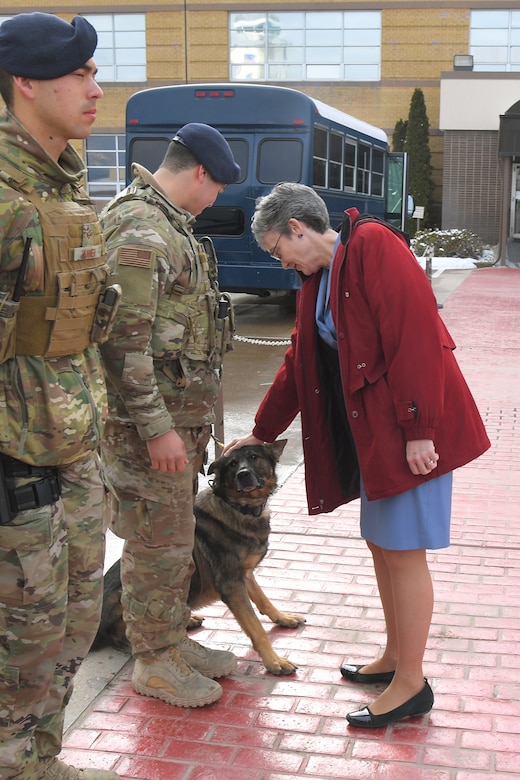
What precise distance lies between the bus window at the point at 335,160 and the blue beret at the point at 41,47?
41.6 ft

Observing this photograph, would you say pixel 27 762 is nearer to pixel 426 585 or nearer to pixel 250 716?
pixel 250 716

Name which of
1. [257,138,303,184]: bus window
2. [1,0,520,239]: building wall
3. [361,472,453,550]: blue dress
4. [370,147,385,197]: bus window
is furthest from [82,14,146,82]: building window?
[361,472,453,550]: blue dress

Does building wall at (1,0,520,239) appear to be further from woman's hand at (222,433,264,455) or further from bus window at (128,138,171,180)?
woman's hand at (222,433,264,455)

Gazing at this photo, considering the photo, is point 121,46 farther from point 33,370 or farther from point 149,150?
point 33,370

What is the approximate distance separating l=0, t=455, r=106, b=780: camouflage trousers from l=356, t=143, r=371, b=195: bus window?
591 inches

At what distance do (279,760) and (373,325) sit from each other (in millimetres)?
1462

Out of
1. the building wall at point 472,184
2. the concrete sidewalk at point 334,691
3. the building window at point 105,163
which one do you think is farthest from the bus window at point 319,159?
the building window at point 105,163

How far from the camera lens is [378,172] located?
18.7 meters

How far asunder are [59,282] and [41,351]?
0.18 meters

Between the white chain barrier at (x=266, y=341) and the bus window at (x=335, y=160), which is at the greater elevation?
the bus window at (x=335, y=160)

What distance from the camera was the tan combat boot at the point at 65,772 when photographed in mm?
2683

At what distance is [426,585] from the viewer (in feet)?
10.6

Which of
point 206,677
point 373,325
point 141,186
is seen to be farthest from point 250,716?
point 141,186

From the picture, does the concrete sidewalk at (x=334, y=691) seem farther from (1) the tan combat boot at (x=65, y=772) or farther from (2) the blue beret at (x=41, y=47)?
(2) the blue beret at (x=41, y=47)
